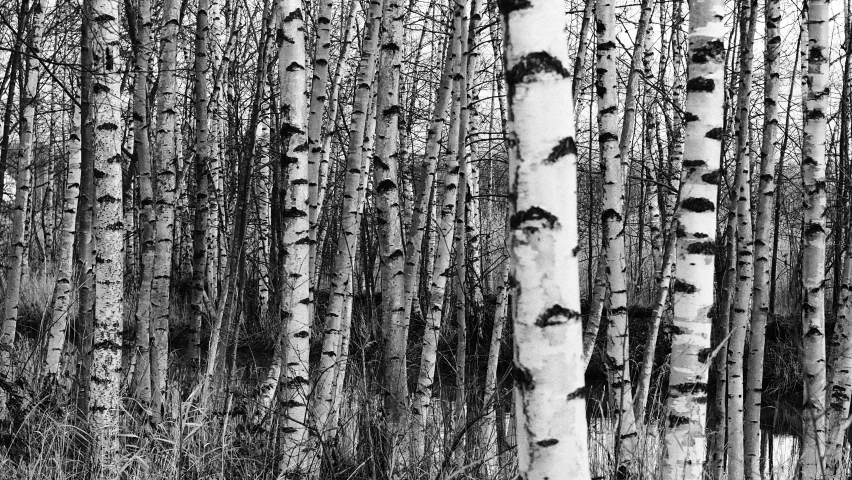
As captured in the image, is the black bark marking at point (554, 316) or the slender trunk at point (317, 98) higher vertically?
the slender trunk at point (317, 98)

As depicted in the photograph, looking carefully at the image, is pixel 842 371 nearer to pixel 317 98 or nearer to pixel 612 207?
pixel 612 207

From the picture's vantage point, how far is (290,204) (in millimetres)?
3238

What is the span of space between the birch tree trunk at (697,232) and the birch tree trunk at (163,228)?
3.08m

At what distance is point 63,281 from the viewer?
5301mm

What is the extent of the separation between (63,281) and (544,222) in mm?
4893

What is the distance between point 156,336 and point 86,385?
1.59 feet

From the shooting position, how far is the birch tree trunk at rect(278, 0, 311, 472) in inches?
128

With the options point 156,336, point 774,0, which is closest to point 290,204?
point 156,336

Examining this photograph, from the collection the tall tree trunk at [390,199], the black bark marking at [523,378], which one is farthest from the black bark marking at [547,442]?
the tall tree trunk at [390,199]

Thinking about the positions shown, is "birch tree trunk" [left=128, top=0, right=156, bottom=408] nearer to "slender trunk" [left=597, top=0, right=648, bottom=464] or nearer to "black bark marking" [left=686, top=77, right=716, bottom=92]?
"slender trunk" [left=597, top=0, right=648, bottom=464]

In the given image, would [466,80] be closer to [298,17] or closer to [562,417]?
[298,17]

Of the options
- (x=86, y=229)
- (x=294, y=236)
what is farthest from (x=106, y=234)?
(x=294, y=236)

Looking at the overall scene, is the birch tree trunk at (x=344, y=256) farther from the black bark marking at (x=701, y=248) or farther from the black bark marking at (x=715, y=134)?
the black bark marking at (x=715, y=134)

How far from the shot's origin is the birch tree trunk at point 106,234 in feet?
12.0
